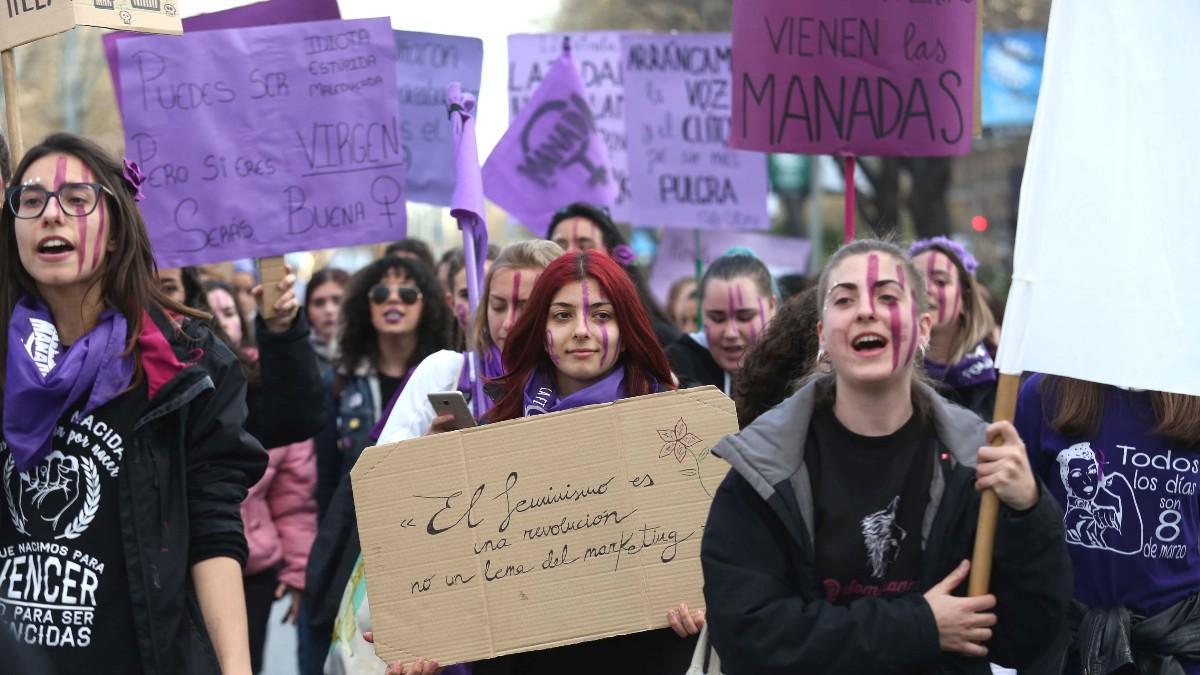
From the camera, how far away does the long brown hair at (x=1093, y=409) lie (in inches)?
173

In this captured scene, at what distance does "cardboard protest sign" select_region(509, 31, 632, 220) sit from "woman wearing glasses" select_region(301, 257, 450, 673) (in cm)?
281

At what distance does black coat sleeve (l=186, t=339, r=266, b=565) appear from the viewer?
3912 mm

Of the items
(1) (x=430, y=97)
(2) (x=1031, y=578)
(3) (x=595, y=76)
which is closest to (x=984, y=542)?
(2) (x=1031, y=578)

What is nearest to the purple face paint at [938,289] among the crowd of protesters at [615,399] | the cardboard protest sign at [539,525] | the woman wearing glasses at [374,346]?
the crowd of protesters at [615,399]

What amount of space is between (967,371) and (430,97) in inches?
141

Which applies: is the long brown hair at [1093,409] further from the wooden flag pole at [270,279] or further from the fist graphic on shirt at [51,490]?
the fist graphic on shirt at [51,490]

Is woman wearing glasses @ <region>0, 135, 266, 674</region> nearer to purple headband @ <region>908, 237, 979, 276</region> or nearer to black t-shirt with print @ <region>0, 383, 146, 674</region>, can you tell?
black t-shirt with print @ <region>0, 383, 146, 674</region>

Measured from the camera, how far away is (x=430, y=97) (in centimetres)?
862

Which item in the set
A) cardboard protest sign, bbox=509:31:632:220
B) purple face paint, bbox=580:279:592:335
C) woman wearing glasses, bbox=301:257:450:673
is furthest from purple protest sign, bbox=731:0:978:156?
cardboard protest sign, bbox=509:31:632:220

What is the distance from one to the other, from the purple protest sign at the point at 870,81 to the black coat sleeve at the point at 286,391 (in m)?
2.65

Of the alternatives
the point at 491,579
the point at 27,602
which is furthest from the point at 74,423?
the point at 491,579

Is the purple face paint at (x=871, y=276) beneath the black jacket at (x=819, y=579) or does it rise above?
→ above

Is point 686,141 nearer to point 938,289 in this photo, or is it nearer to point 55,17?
point 938,289

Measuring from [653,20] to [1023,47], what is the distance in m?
5.48
